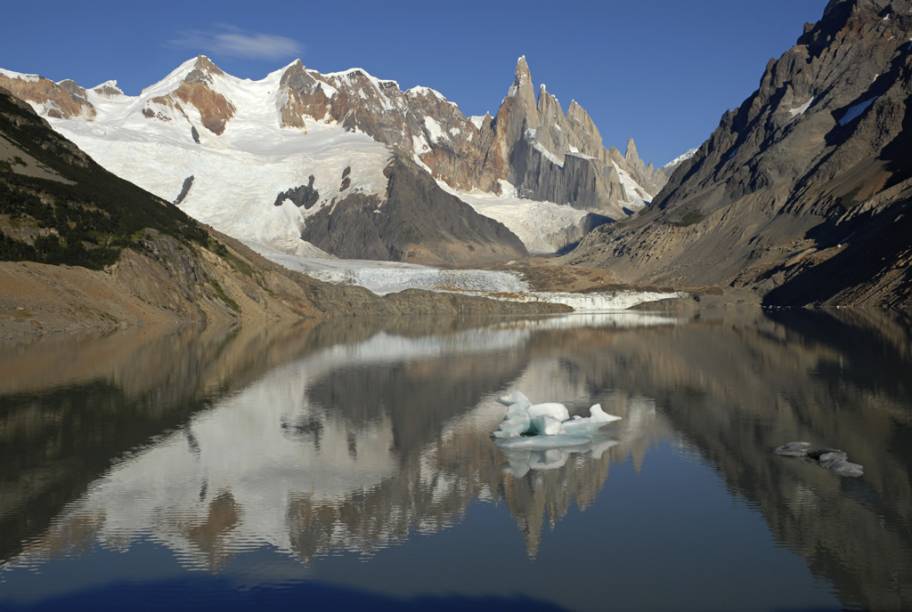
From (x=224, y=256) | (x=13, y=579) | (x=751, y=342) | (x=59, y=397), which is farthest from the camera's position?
(x=224, y=256)

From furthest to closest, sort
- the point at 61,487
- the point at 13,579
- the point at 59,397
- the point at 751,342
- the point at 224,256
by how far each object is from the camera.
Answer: the point at 224,256 < the point at 751,342 < the point at 59,397 < the point at 61,487 < the point at 13,579

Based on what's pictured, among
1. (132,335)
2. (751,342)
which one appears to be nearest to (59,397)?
(132,335)

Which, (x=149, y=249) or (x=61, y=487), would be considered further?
(x=149, y=249)

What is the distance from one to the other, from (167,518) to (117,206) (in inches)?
4067

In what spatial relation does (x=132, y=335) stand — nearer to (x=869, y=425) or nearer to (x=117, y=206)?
(x=117, y=206)

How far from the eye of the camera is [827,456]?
28953 mm

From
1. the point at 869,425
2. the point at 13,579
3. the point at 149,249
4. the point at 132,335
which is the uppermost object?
the point at 149,249

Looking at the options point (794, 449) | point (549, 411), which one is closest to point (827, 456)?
point (794, 449)

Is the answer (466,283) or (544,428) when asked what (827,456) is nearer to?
(544,428)

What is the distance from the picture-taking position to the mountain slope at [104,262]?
3511 inches

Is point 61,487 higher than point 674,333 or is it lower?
lower

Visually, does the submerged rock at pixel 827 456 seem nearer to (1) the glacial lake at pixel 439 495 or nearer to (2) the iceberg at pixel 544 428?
(1) the glacial lake at pixel 439 495

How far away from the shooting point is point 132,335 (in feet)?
277

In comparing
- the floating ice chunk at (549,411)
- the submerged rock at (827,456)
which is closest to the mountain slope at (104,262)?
the floating ice chunk at (549,411)
